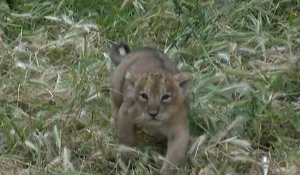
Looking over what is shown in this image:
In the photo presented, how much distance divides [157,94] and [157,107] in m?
0.07

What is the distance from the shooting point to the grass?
6984mm

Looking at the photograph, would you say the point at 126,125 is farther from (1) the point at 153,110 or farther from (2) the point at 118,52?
(2) the point at 118,52

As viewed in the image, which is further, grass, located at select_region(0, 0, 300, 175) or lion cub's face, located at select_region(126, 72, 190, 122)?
grass, located at select_region(0, 0, 300, 175)

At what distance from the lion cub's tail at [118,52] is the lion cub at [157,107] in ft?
1.98

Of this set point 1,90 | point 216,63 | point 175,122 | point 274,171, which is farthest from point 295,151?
point 1,90

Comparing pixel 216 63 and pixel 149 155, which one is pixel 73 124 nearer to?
pixel 149 155

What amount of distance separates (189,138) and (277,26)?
212cm

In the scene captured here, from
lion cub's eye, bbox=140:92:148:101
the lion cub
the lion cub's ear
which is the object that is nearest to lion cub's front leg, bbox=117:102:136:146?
the lion cub

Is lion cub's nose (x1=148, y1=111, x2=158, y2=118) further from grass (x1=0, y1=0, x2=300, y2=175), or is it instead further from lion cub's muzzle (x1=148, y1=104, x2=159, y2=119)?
grass (x1=0, y1=0, x2=300, y2=175)

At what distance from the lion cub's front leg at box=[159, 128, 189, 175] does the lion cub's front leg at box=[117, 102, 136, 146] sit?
9.1 inches

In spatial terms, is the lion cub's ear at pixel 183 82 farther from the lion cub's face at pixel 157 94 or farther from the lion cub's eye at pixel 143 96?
the lion cub's eye at pixel 143 96

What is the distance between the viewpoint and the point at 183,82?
6.95 meters

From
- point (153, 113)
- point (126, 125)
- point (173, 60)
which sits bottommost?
point (173, 60)

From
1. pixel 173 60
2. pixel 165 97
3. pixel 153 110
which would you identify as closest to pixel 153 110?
pixel 153 110
